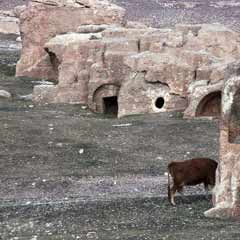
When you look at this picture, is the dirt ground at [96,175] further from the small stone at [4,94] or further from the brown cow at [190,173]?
the small stone at [4,94]

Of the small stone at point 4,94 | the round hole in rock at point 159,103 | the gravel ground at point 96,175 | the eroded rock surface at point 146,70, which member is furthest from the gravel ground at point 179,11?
the gravel ground at point 96,175

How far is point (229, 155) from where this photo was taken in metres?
12.7

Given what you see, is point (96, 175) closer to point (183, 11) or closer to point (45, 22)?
point (45, 22)

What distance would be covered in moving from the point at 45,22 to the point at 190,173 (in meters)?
25.0

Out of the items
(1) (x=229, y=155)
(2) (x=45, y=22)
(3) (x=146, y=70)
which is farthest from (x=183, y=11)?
(1) (x=229, y=155)

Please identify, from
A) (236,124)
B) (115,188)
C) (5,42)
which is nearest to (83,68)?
(115,188)

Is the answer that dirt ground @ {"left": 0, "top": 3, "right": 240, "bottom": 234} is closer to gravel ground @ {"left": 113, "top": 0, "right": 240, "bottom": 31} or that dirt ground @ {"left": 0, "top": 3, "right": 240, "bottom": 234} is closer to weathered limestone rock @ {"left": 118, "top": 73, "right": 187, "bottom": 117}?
weathered limestone rock @ {"left": 118, "top": 73, "right": 187, "bottom": 117}

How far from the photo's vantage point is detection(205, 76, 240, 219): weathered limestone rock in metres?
12.6

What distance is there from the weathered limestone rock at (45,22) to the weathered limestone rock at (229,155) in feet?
79.9

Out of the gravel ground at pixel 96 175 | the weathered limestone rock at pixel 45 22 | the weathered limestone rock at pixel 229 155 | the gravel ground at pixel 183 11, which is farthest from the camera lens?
the gravel ground at pixel 183 11

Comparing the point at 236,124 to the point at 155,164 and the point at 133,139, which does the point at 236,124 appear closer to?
the point at 155,164

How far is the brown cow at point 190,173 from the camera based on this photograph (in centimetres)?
1342

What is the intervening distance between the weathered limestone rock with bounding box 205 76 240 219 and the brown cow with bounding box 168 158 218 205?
0.65 m

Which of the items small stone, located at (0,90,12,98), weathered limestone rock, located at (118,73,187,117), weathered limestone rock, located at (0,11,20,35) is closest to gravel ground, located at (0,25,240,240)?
weathered limestone rock, located at (118,73,187,117)
